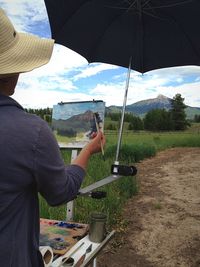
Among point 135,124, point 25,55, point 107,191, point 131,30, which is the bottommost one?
point 107,191

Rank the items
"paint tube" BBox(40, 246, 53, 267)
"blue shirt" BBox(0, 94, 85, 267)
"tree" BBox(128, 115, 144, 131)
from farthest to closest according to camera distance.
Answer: "tree" BBox(128, 115, 144, 131), "paint tube" BBox(40, 246, 53, 267), "blue shirt" BBox(0, 94, 85, 267)

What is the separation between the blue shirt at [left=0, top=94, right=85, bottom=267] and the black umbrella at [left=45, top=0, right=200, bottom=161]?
1841mm

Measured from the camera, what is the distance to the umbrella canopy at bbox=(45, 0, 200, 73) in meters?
3.08

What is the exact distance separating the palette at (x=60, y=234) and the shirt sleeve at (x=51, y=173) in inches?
40.1

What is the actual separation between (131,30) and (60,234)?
5.76 feet

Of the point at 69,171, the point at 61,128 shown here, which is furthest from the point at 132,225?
the point at 69,171

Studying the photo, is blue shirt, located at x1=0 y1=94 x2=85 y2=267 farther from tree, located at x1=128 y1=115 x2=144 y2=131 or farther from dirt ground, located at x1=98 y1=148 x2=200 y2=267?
tree, located at x1=128 y1=115 x2=144 y2=131

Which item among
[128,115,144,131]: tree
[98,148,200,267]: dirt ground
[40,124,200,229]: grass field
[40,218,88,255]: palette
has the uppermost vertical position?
[128,115,144,131]: tree

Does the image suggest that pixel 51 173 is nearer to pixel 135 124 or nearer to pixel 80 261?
pixel 80 261

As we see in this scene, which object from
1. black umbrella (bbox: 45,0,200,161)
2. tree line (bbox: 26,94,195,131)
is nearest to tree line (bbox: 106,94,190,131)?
tree line (bbox: 26,94,195,131)

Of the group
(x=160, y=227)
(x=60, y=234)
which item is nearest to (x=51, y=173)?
(x=60, y=234)

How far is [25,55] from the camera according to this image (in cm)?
137

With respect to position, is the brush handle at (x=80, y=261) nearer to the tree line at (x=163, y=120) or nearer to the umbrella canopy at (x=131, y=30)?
the umbrella canopy at (x=131, y=30)

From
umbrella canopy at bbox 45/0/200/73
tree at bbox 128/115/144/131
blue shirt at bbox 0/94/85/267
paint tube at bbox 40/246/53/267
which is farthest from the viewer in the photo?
tree at bbox 128/115/144/131
